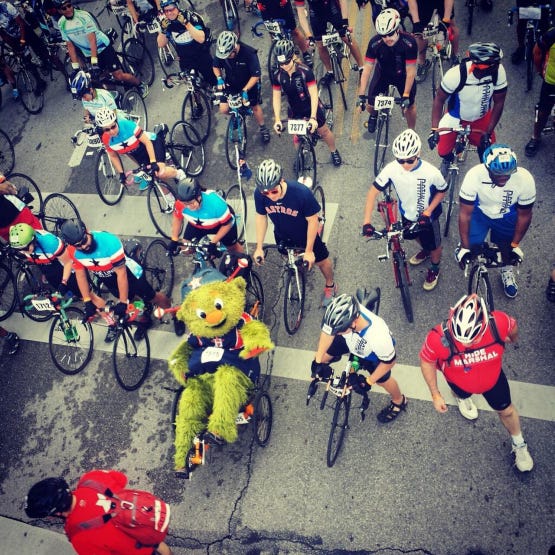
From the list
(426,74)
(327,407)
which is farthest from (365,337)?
(426,74)

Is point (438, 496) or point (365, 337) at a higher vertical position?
point (365, 337)

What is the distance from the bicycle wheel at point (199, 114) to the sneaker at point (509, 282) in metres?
6.06

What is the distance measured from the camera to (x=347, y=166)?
897 cm

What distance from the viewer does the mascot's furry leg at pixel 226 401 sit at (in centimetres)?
563

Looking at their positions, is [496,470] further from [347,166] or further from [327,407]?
[347,166]

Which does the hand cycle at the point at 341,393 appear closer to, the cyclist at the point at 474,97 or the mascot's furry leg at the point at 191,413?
the mascot's furry leg at the point at 191,413

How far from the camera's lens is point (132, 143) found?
317 inches

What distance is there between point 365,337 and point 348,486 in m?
2.07

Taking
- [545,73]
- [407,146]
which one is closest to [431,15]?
[545,73]

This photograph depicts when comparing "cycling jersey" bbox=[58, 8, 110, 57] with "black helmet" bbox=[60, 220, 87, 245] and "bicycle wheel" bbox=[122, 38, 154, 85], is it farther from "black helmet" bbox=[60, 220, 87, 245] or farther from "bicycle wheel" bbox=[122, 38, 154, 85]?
"black helmet" bbox=[60, 220, 87, 245]

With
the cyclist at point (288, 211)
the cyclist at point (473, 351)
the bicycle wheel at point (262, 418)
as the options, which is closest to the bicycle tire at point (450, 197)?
the cyclist at point (288, 211)

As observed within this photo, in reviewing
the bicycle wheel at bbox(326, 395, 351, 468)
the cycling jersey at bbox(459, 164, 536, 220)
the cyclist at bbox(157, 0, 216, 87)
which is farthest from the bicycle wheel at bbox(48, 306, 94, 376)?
the cycling jersey at bbox(459, 164, 536, 220)

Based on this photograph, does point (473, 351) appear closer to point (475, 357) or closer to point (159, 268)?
point (475, 357)

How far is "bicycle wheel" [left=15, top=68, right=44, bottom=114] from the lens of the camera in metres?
11.9
